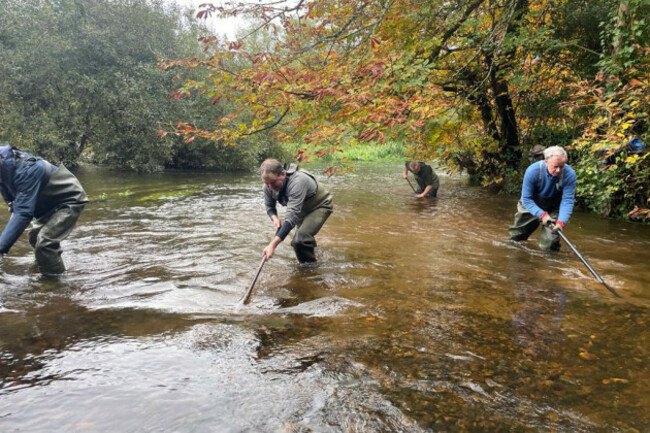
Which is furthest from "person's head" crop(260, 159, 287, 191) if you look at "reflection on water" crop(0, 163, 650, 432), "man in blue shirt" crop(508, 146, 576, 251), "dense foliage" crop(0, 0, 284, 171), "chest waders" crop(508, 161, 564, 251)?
"dense foliage" crop(0, 0, 284, 171)

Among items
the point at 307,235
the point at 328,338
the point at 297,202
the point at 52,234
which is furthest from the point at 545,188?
the point at 52,234

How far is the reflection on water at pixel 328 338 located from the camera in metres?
2.79

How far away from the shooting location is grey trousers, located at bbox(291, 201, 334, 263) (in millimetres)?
6117

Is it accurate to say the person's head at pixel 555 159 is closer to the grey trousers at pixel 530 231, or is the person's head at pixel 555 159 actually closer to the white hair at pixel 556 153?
the white hair at pixel 556 153

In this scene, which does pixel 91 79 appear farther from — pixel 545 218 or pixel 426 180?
pixel 545 218

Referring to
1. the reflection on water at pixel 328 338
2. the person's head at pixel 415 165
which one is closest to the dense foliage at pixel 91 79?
the person's head at pixel 415 165

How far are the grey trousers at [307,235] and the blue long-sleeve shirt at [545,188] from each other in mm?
3043

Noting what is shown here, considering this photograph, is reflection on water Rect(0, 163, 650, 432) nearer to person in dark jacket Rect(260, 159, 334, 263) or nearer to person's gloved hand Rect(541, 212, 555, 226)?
person in dark jacket Rect(260, 159, 334, 263)

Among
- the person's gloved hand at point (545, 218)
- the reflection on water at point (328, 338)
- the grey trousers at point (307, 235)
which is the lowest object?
the reflection on water at point (328, 338)

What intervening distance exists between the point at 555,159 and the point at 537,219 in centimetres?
140

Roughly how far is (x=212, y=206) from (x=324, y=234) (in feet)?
15.1

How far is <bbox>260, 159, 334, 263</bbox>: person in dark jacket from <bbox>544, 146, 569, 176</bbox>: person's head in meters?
3.20

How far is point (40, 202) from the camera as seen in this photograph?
5414 millimetres

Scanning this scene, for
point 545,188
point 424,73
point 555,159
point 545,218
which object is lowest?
point 545,218
